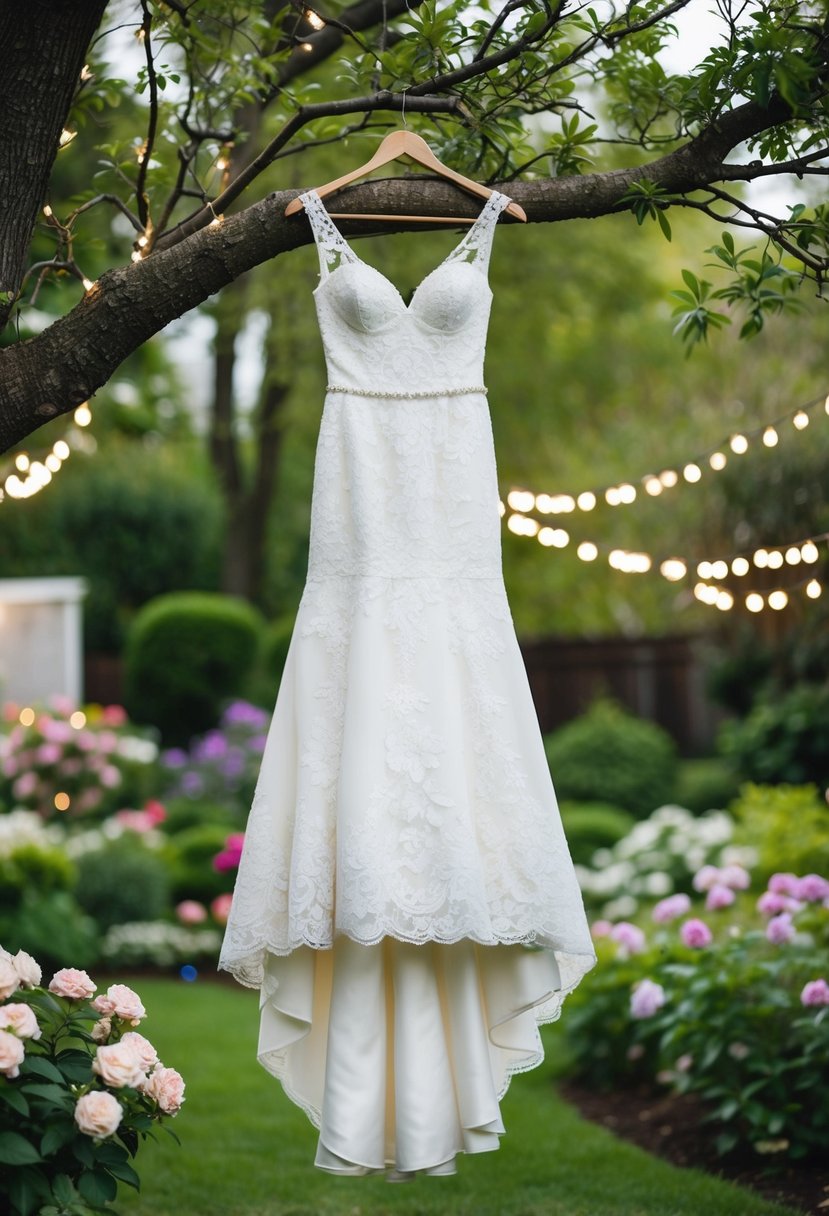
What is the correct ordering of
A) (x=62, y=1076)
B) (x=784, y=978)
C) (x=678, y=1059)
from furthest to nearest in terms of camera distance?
(x=678, y=1059) < (x=784, y=978) < (x=62, y=1076)

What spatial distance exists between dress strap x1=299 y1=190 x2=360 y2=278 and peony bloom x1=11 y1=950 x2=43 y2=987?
5.14 feet

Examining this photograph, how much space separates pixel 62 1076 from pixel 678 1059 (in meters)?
2.64

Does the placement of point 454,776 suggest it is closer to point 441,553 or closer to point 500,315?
point 441,553

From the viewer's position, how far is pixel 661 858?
725 centimetres

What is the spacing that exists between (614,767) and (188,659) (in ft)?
13.1

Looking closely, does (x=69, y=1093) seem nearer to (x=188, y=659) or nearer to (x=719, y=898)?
(x=719, y=898)

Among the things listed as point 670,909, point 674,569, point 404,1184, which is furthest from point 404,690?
point 670,909

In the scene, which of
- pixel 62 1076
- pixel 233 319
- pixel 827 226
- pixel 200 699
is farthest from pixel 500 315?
Result: pixel 62 1076

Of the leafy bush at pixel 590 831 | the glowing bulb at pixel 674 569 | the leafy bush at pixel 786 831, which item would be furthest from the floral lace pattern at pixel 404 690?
the leafy bush at pixel 590 831

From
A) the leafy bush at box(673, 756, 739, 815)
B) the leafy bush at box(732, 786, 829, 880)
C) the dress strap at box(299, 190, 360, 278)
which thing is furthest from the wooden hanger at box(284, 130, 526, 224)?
the leafy bush at box(673, 756, 739, 815)

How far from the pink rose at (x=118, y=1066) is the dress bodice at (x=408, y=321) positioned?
143 cm

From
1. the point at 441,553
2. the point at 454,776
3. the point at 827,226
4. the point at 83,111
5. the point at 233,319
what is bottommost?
the point at 454,776

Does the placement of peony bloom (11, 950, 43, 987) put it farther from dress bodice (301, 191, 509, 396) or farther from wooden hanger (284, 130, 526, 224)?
wooden hanger (284, 130, 526, 224)

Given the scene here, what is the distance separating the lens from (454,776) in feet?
8.91
